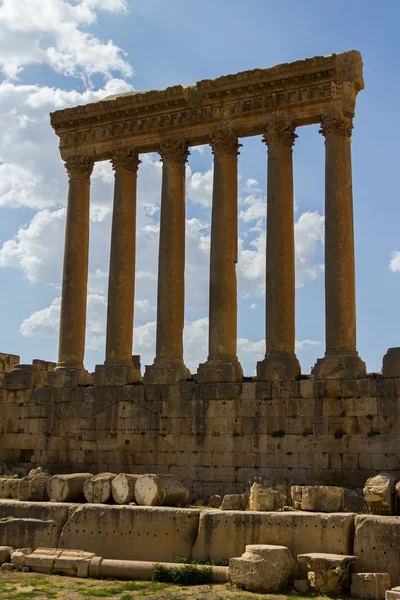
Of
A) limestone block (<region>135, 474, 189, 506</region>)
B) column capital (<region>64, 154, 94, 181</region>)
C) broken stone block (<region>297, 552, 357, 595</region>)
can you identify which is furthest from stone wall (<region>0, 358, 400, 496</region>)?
column capital (<region>64, 154, 94, 181</region>)

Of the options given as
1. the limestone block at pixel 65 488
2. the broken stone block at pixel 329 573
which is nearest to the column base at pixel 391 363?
the broken stone block at pixel 329 573

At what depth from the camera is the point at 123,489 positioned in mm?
18938

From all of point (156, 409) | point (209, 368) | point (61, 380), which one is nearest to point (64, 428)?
point (61, 380)

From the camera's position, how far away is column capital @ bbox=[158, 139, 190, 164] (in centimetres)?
2761

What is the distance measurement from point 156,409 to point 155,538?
780 centimetres

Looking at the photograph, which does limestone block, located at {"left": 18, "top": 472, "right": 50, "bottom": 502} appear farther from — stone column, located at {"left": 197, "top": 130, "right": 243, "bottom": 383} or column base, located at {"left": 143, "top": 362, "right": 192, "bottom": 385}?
stone column, located at {"left": 197, "top": 130, "right": 243, "bottom": 383}

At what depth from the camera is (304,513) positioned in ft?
55.3

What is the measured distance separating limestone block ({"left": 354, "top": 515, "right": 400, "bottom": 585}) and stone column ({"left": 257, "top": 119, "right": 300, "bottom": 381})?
26.5 ft

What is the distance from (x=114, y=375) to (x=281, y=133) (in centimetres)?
997

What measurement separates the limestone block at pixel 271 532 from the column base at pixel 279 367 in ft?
23.2

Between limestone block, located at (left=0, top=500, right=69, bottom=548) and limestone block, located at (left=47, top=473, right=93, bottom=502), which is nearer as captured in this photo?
limestone block, located at (left=0, top=500, right=69, bottom=548)

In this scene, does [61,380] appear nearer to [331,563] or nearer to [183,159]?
[183,159]

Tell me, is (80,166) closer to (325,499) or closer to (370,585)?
(325,499)

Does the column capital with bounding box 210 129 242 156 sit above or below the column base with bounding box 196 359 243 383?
above
